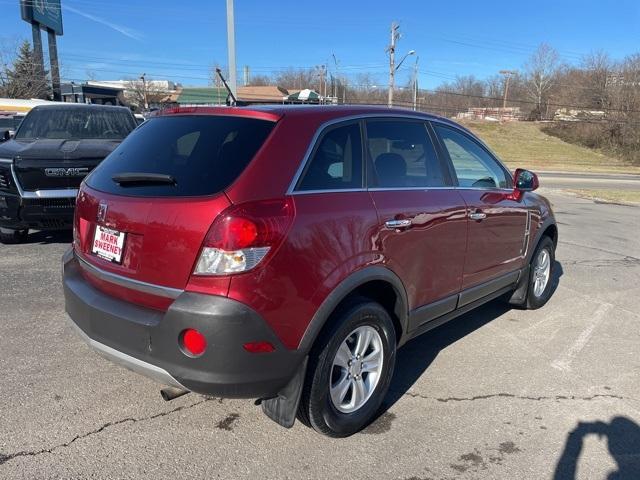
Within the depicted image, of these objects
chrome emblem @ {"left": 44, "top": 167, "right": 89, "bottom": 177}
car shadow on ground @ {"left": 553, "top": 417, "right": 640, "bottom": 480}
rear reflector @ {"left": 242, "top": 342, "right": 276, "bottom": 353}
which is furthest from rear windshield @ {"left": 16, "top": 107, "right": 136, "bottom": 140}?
car shadow on ground @ {"left": 553, "top": 417, "right": 640, "bottom": 480}

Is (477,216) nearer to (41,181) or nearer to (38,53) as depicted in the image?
(41,181)

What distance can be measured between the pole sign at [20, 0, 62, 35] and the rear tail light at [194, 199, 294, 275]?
183 ft

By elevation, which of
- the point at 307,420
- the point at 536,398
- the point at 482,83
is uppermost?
the point at 482,83

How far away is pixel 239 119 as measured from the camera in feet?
9.41

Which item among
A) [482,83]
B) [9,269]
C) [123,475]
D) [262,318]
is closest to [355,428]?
[262,318]

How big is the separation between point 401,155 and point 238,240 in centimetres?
148

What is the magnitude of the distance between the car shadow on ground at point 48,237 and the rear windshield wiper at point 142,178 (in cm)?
527

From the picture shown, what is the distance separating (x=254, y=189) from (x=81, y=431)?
1719 mm

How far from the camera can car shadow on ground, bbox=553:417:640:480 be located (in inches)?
108

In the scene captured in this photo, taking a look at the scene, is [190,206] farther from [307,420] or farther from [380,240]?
[307,420]

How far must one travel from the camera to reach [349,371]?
301 centimetres

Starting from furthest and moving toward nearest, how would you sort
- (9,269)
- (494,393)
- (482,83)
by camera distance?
(482,83)
(9,269)
(494,393)

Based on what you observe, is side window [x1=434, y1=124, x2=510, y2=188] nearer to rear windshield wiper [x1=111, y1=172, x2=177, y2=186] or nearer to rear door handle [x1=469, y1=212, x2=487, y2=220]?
rear door handle [x1=469, y1=212, x2=487, y2=220]

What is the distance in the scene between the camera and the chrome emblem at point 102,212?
2887 millimetres
